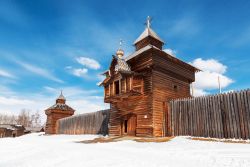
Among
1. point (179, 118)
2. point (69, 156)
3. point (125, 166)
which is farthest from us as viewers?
point (179, 118)

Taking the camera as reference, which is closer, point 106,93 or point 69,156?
point 69,156

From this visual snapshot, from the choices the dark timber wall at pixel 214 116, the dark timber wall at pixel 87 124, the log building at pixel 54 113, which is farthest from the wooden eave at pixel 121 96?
the log building at pixel 54 113

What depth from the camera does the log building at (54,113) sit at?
39688 millimetres

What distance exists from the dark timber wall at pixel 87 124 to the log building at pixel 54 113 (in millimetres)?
3576

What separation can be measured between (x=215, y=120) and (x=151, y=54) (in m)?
7.65

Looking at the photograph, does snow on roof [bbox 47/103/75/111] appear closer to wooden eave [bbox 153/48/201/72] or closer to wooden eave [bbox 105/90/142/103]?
wooden eave [bbox 105/90/142/103]

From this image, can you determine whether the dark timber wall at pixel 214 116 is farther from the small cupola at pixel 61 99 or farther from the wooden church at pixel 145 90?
the small cupola at pixel 61 99

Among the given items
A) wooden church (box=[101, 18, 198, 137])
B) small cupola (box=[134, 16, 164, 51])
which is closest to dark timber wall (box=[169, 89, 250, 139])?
wooden church (box=[101, 18, 198, 137])

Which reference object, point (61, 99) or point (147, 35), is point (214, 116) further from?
point (61, 99)

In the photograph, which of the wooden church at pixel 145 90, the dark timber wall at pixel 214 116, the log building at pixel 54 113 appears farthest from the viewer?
the log building at pixel 54 113

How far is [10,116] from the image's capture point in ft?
440

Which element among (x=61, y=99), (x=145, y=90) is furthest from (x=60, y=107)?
(x=145, y=90)

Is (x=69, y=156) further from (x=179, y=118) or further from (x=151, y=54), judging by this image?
(x=151, y=54)

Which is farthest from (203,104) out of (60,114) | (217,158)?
(60,114)
